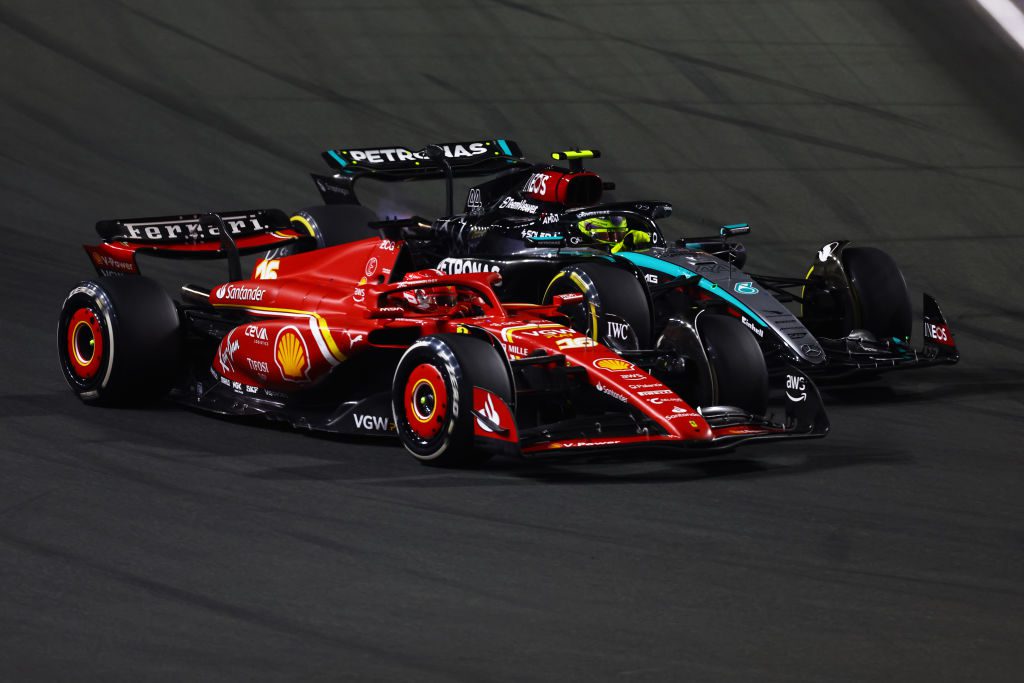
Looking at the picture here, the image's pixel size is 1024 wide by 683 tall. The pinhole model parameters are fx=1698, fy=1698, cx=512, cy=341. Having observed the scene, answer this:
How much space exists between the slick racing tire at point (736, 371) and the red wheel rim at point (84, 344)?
383 cm

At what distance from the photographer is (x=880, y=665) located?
19.9 ft

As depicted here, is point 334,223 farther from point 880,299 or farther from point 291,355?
point 880,299

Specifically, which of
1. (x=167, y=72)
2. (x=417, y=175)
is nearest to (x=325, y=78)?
(x=167, y=72)

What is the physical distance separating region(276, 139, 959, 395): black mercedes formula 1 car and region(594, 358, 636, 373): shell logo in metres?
1.30

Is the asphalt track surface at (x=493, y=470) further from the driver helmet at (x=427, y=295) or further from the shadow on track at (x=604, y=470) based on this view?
the driver helmet at (x=427, y=295)

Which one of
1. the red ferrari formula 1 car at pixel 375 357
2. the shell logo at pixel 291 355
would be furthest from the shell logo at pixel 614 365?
the shell logo at pixel 291 355

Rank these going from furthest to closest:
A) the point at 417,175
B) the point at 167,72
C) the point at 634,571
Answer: the point at 167,72, the point at 417,175, the point at 634,571

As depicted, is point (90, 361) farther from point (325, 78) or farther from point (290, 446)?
point (325, 78)

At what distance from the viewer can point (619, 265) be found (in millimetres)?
→ 11422

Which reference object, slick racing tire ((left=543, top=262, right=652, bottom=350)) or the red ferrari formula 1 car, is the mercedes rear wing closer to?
the red ferrari formula 1 car

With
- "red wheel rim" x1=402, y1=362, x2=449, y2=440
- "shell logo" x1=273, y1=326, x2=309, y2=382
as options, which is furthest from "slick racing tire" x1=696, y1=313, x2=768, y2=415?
"shell logo" x1=273, y1=326, x2=309, y2=382

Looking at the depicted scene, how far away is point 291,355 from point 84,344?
157 cm

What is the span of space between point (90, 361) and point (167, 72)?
1130cm

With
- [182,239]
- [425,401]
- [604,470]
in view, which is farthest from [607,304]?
[182,239]
